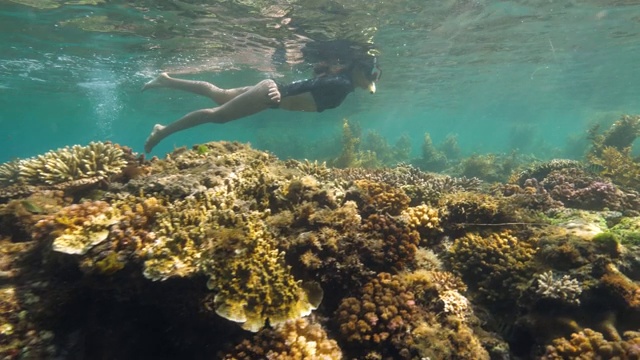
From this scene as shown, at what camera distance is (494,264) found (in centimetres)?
523

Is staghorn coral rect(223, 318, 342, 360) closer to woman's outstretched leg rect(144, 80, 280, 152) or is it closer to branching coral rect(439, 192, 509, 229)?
branching coral rect(439, 192, 509, 229)

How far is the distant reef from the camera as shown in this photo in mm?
3795

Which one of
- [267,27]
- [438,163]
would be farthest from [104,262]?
[438,163]

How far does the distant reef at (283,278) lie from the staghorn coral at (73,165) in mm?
173

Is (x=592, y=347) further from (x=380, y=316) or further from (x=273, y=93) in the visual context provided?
(x=273, y=93)

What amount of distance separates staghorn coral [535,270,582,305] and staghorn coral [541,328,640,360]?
1.36ft

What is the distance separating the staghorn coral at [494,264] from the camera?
A: 4.96 metres

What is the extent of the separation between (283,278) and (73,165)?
5.10 meters

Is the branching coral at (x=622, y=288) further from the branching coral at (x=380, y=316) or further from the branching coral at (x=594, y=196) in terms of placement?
the branching coral at (x=594, y=196)

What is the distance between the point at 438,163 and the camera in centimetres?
2600

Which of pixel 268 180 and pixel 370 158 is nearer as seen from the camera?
pixel 268 180

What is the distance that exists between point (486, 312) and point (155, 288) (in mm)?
4641

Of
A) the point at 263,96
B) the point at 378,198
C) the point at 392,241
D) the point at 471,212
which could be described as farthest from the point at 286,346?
the point at 263,96

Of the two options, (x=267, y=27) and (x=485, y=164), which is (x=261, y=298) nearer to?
(x=267, y=27)
